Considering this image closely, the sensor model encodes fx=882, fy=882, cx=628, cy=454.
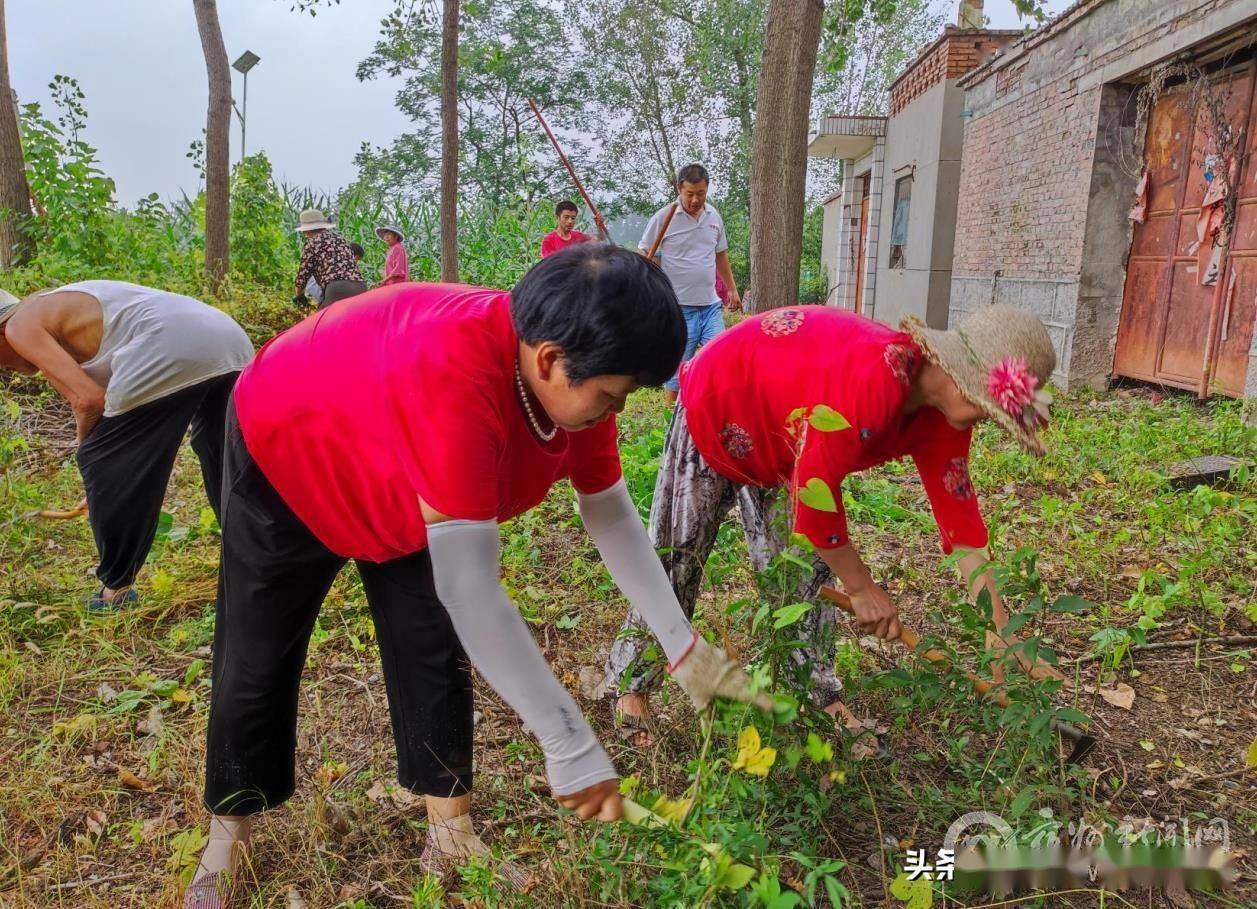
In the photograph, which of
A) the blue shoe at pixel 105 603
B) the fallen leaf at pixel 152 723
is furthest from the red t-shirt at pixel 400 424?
the blue shoe at pixel 105 603

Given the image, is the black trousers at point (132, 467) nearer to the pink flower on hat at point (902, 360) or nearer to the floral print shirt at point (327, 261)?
the pink flower on hat at point (902, 360)

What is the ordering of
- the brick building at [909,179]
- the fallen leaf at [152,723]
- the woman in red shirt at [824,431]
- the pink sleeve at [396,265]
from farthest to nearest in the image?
1. the brick building at [909,179]
2. the pink sleeve at [396,265]
3. the fallen leaf at [152,723]
4. the woman in red shirt at [824,431]

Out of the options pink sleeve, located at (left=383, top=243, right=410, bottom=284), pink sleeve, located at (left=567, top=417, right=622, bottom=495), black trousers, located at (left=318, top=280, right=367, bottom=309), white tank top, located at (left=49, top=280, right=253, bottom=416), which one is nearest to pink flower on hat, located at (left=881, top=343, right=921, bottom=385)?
pink sleeve, located at (left=567, top=417, right=622, bottom=495)

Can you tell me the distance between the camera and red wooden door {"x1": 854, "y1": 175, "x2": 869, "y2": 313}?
15.4m

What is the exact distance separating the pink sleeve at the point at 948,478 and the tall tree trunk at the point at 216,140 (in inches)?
303

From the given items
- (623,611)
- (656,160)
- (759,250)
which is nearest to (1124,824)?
(623,611)

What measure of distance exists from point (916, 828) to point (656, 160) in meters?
30.0

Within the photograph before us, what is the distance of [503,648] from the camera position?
1272 millimetres

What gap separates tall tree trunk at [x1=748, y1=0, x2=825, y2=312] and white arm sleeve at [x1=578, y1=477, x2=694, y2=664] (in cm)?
297

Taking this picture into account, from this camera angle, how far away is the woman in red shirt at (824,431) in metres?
1.73

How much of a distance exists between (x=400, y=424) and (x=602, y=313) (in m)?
0.35

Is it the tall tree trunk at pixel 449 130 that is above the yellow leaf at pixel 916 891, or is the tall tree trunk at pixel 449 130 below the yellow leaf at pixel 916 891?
above

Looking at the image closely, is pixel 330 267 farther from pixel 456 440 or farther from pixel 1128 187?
pixel 456 440

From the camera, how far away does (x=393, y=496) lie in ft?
4.84
